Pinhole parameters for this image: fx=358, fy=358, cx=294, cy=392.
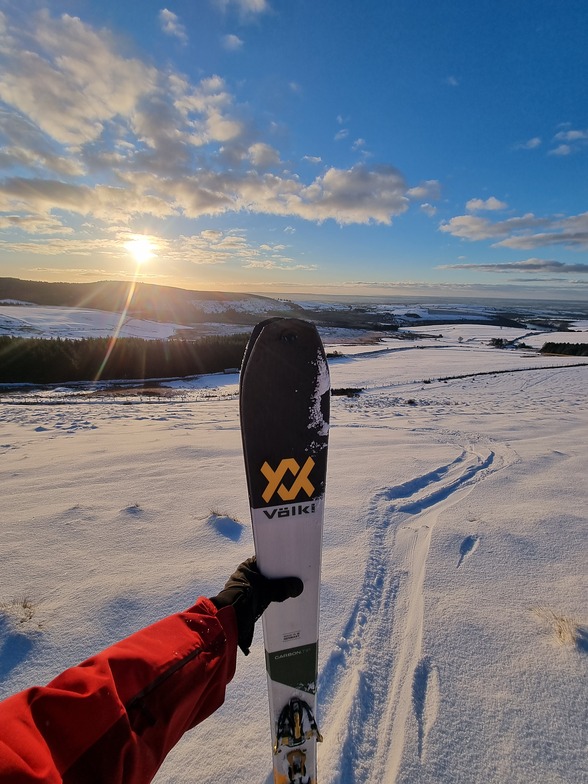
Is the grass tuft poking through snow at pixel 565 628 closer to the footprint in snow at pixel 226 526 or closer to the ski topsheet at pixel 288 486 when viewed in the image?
the ski topsheet at pixel 288 486

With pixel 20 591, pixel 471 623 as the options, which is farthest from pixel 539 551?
pixel 20 591

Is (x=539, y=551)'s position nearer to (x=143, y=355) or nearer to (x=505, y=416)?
(x=505, y=416)

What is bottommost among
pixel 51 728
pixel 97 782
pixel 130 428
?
pixel 130 428

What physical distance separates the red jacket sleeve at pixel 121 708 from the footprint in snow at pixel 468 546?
7.76 ft

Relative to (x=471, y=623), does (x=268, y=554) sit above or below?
above

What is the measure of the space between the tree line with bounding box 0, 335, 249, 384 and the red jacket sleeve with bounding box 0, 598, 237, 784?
17949 millimetres

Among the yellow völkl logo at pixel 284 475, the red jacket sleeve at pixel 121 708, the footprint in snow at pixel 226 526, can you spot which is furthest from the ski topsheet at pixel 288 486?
the footprint in snow at pixel 226 526

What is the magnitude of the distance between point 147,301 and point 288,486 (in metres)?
71.5

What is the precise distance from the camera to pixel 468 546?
3088 millimetres

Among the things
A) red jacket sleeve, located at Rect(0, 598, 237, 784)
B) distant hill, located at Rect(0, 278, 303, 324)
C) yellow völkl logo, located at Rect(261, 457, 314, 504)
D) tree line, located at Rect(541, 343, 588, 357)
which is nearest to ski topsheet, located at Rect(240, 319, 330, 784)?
yellow völkl logo, located at Rect(261, 457, 314, 504)

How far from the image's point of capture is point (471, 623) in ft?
7.62

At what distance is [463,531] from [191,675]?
2914mm

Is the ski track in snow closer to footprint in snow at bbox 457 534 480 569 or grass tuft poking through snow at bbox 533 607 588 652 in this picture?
footprint in snow at bbox 457 534 480 569

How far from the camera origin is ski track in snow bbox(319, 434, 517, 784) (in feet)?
5.48
